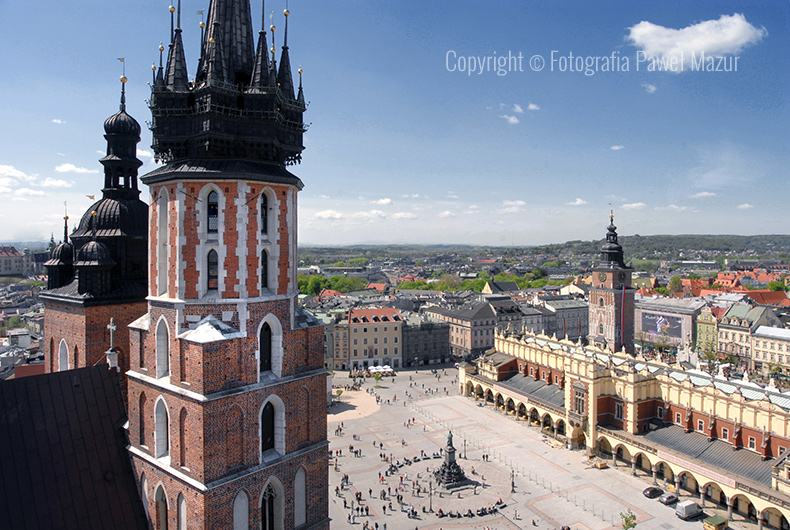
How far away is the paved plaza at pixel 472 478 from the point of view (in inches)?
1734

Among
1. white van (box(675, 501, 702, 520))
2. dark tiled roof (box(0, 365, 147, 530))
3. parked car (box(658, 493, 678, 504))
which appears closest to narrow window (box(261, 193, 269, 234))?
dark tiled roof (box(0, 365, 147, 530))

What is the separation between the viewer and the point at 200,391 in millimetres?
17344

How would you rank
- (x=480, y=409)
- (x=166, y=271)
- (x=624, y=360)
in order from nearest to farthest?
(x=166, y=271)
(x=624, y=360)
(x=480, y=409)

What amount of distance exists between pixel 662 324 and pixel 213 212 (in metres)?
125

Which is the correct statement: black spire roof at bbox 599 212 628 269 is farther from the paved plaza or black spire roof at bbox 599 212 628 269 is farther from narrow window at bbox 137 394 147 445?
narrow window at bbox 137 394 147 445

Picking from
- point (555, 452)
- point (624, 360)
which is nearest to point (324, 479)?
point (555, 452)

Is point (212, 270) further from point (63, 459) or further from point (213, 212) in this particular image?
point (63, 459)

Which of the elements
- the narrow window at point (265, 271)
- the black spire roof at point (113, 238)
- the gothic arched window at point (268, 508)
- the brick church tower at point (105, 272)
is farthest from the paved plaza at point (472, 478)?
the narrow window at point (265, 271)

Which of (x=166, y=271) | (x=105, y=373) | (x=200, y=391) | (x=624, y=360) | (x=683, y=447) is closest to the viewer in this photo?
(x=200, y=391)

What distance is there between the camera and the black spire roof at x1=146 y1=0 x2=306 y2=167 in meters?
19.0

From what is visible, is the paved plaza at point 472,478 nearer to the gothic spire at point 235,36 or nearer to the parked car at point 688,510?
the parked car at point 688,510

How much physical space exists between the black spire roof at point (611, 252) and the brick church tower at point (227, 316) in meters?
78.6

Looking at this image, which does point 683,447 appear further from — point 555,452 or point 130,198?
point 130,198

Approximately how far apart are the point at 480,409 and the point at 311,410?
190 ft
